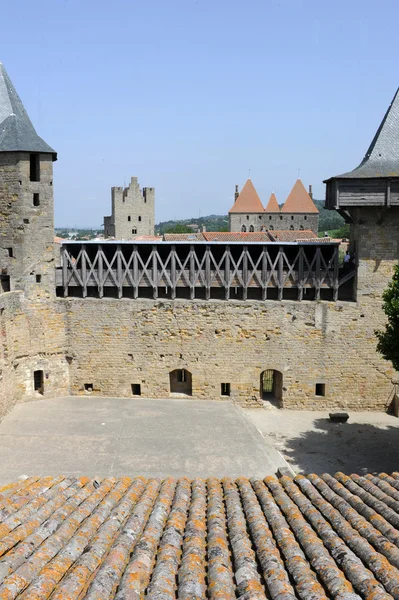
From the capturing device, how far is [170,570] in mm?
3730

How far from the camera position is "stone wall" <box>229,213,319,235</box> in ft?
191

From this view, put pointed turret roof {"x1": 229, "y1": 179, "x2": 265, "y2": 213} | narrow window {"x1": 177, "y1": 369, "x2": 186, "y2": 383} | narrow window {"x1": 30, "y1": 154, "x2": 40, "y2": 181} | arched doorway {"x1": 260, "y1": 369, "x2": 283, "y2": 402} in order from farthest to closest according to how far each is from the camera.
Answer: pointed turret roof {"x1": 229, "y1": 179, "x2": 265, "y2": 213} → narrow window {"x1": 177, "y1": 369, "x2": 186, "y2": 383} → arched doorway {"x1": 260, "y1": 369, "x2": 283, "y2": 402} → narrow window {"x1": 30, "y1": 154, "x2": 40, "y2": 181}

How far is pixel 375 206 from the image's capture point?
14.9 meters

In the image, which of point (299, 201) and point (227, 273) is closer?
point (227, 273)

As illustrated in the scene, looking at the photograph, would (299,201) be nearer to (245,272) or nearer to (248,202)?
(248,202)

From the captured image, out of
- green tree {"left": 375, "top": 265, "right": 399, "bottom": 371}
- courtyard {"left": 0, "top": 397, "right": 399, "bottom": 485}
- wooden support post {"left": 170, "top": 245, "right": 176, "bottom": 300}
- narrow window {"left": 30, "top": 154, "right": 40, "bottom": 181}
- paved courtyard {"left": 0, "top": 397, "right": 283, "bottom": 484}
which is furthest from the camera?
wooden support post {"left": 170, "top": 245, "right": 176, "bottom": 300}

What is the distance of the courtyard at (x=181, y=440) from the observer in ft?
35.9

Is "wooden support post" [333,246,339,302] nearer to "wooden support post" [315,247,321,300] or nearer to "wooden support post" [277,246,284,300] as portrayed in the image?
"wooden support post" [315,247,321,300]

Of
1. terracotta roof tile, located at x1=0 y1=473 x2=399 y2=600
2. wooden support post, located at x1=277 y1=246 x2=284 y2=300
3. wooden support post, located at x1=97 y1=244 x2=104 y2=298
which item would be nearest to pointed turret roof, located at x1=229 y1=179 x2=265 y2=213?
wooden support post, located at x1=277 y1=246 x2=284 y2=300

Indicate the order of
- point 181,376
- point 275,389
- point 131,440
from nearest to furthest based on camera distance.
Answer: point 131,440, point 275,389, point 181,376

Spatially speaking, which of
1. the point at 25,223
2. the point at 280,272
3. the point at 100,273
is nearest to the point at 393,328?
the point at 280,272

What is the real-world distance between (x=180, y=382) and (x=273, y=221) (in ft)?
147

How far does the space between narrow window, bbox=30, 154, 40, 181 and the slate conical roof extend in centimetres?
38

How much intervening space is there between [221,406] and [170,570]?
11809mm
